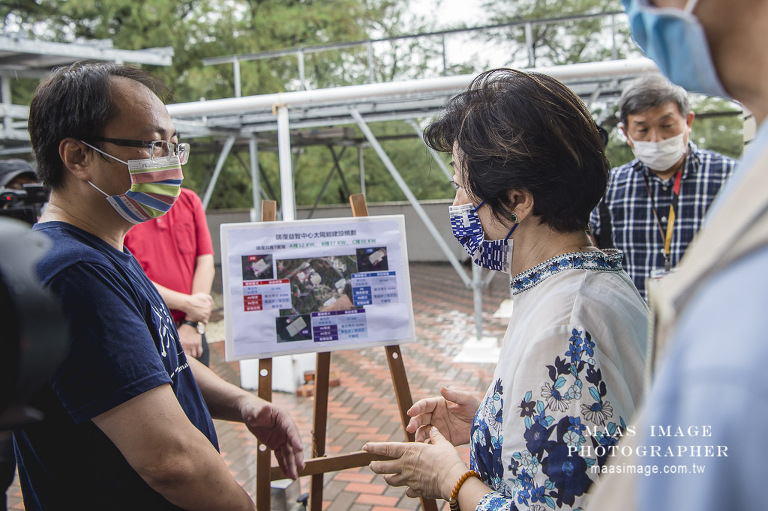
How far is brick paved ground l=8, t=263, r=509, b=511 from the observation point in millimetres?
3881

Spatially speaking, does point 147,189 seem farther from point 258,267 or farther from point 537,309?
point 537,309

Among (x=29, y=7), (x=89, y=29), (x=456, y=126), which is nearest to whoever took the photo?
(x=456, y=126)

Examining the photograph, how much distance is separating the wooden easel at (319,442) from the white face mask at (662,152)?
5.35 feet

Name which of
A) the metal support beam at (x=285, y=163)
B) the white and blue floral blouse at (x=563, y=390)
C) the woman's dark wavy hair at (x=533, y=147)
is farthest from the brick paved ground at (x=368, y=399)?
the woman's dark wavy hair at (x=533, y=147)

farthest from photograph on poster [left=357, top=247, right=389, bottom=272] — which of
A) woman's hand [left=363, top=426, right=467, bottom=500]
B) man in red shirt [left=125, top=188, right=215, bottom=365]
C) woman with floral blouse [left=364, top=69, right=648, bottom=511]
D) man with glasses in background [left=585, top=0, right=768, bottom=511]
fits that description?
man with glasses in background [left=585, top=0, right=768, bottom=511]

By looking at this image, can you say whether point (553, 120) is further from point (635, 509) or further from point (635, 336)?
point (635, 509)

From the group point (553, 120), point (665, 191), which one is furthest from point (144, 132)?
point (665, 191)

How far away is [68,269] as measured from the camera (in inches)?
58.1

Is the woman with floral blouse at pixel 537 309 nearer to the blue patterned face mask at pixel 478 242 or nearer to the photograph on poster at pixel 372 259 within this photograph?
the blue patterned face mask at pixel 478 242

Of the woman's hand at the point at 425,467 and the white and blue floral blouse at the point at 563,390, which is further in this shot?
the woman's hand at the point at 425,467

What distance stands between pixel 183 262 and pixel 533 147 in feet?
8.71

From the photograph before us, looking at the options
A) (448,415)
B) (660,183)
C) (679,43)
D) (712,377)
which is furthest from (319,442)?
(712,377)

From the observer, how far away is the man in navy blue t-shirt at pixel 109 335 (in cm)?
145

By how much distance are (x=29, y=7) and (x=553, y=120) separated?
14976mm
